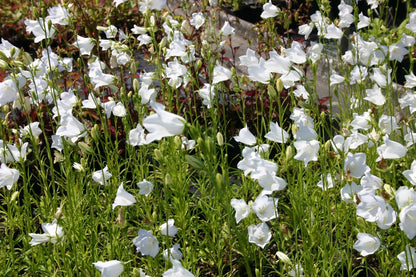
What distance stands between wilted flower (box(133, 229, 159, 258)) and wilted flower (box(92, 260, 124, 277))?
0.52 feet

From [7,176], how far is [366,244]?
4.84ft

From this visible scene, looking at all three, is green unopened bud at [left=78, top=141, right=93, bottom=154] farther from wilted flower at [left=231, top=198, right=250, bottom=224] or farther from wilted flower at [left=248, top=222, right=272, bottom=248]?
wilted flower at [left=248, top=222, right=272, bottom=248]

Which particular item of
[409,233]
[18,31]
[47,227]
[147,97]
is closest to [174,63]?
[147,97]

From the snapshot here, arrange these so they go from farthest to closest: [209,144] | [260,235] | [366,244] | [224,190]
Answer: [260,235]
[366,244]
[224,190]
[209,144]

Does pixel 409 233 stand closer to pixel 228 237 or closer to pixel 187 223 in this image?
pixel 228 237

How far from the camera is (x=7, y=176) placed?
86.7 inches

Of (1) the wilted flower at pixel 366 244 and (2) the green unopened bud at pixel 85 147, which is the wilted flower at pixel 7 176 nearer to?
(2) the green unopened bud at pixel 85 147

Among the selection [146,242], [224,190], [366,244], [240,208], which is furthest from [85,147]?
[366,244]

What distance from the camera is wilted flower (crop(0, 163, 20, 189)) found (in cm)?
219

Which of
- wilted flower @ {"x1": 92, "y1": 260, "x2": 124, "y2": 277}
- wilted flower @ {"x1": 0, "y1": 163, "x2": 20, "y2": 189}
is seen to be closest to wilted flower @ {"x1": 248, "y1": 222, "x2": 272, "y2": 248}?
wilted flower @ {"x1": 92, "y1": 260, "x2": 124, "y2": 277}

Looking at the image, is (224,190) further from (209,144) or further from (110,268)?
(110,268)

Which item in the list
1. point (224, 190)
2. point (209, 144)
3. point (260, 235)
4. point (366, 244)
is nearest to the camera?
point (209, 144)

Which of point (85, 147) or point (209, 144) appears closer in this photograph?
point (209, 144)

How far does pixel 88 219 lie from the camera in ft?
8.31
